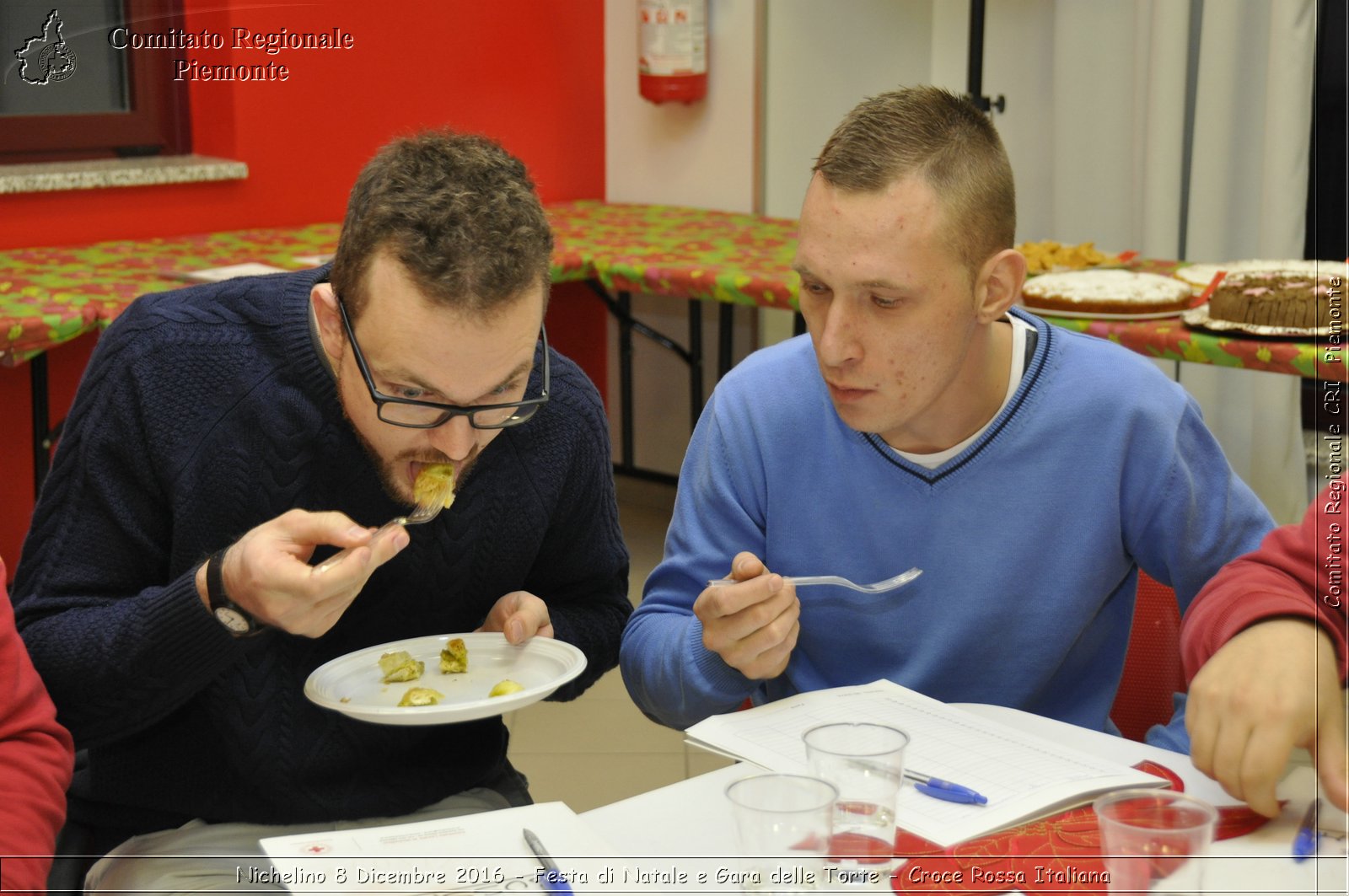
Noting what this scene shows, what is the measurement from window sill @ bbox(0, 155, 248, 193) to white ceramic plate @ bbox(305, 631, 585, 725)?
2703mm

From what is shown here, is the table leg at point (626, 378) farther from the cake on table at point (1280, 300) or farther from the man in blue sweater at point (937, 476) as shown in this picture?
the man in blue sweater at point (937, 476)

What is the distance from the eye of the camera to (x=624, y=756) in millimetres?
3123

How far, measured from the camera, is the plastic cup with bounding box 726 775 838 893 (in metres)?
0.98

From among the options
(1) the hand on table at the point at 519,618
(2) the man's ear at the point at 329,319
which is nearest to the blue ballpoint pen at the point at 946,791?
(1) the hand on table at the point at 519,618

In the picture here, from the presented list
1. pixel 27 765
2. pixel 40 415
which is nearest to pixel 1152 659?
pixel 27 765

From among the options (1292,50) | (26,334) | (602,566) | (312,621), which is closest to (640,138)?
(1292,50)

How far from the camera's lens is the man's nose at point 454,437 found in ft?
4.72

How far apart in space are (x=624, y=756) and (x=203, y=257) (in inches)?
69.9

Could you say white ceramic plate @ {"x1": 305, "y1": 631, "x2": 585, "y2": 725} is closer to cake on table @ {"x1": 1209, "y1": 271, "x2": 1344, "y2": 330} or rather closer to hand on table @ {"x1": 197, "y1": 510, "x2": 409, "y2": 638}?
hand on table @ {"x1": 197, "y1": 510, "x2": 409, "y2": 638}

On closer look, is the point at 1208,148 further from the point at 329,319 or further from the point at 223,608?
the point at 223,608

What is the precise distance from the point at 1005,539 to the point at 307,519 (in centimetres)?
81

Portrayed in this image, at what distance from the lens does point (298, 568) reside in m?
1.29

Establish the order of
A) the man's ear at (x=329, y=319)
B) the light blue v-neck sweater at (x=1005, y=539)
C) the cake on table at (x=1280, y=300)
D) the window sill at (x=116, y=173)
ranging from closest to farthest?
1. the man's ear at (x=329, y=319)
2. the light blue v-neck sweater at (x=1005, y=539)
3. the cake on table at (x=1280, y=300)
4. the window sill at (x=116, y=173)

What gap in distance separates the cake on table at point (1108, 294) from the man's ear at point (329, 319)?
181 cm
